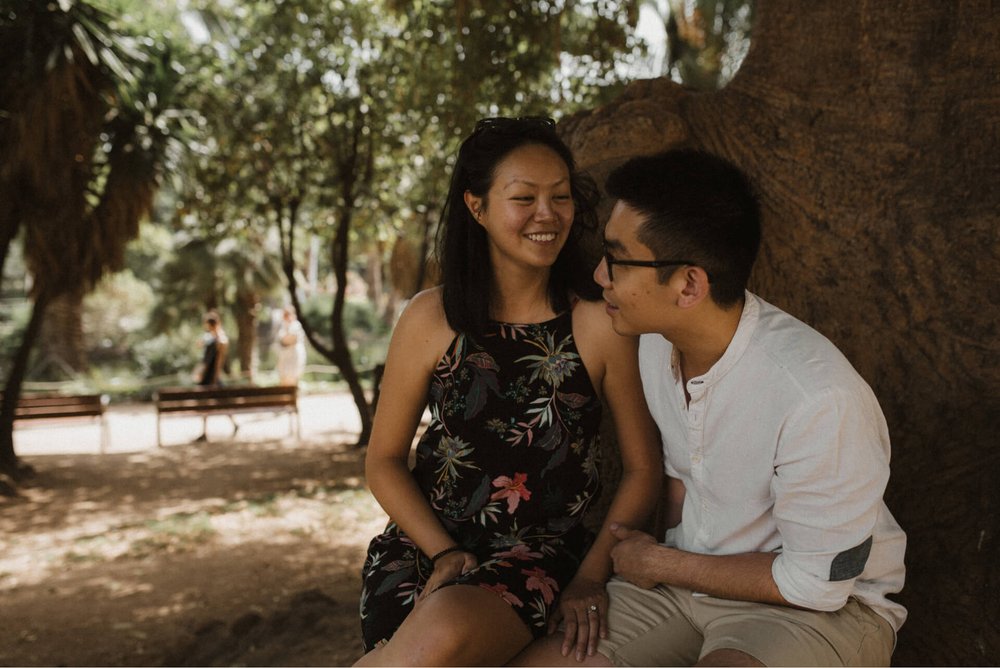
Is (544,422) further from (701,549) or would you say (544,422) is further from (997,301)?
(997,301)

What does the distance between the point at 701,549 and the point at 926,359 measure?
3.84 feet

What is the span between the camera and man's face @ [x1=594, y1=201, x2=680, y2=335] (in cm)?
214

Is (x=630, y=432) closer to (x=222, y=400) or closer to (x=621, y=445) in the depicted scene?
(x=621, y=445)

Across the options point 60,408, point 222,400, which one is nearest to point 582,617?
point 222,400

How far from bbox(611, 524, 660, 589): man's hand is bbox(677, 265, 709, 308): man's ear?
2.32 feet

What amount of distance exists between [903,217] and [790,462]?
4.64ft

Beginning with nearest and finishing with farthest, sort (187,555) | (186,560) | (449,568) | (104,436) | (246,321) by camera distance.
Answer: (449,568) → (186,560) → (187,555) → (104,436) → (246,321)

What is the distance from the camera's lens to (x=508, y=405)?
2562 mm

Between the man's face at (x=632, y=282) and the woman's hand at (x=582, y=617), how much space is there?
75 centimetres

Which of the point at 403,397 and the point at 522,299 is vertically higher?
the point at 522,299

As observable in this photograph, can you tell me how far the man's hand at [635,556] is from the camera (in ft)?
7.48

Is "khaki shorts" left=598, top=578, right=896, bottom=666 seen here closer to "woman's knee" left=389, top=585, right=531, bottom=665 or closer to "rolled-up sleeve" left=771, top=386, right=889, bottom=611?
"rolled-up sleeve" left=771, top=386, right=889, bottom=611

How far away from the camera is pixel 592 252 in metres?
3.18

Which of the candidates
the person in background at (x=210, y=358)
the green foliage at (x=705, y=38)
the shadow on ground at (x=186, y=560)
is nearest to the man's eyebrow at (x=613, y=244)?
the shadow on ground at (x=186, y=560)
